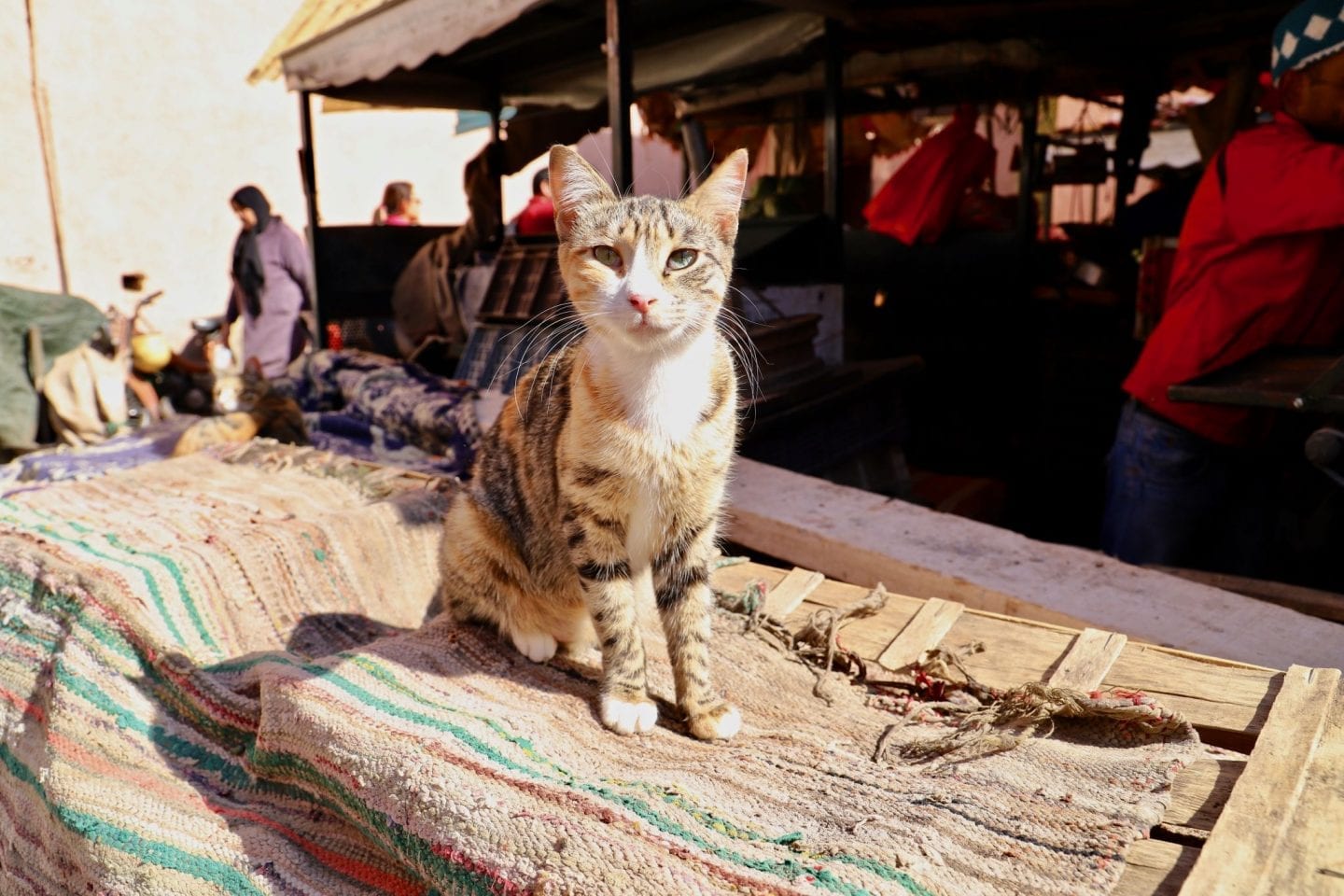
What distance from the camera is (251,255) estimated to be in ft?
24.8

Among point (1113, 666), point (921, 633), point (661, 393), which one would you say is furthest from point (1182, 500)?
point (661, 393)

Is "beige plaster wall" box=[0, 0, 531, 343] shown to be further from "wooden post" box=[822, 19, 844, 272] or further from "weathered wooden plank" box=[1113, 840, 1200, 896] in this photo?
"weathered wooden plank" box=[1113, 840, 1200, 896]

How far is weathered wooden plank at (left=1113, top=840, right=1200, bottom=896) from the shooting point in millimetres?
1349

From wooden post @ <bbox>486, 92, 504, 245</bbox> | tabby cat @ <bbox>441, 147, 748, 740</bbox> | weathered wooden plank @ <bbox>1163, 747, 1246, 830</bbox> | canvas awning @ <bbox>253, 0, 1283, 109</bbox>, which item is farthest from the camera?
wooden post @ <bbox>486, 92, 504, 245</bbox>

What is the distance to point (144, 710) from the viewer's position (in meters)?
2.17

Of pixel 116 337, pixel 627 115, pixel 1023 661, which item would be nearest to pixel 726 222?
pixel 1023 661

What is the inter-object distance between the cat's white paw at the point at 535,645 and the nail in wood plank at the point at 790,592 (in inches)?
25.1

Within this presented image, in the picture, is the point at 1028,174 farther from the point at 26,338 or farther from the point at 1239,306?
the point at 26,338

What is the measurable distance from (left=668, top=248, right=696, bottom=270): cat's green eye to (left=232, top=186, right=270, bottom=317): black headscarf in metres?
6.74

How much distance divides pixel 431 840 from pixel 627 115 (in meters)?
3.66

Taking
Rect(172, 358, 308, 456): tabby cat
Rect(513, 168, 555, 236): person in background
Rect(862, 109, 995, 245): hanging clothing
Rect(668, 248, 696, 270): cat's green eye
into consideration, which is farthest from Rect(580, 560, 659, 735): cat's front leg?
Rect(513, 168, 555, 236): person in background

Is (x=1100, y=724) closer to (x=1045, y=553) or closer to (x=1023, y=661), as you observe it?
(x=1023, y=661)

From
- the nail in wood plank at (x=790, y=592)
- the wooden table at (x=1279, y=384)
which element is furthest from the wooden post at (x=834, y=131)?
the nail in wood plank at (x=790, y=592)

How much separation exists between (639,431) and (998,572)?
5.04 ft
